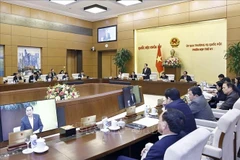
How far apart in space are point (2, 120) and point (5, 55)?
8461mm

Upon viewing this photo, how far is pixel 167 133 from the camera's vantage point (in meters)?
1.65

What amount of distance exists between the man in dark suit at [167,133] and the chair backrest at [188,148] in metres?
0.14

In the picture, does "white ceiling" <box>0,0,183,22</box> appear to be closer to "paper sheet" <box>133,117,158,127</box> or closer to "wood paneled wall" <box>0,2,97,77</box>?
"wood paneled wall" <box>0,2,97,77</box>

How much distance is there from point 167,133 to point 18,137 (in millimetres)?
1267

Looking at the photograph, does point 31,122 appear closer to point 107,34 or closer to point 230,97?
point 230,97

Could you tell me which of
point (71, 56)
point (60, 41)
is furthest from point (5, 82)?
point (71, 56)

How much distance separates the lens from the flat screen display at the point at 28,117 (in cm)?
189

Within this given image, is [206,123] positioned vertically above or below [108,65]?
below

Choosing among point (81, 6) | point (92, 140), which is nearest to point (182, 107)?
point (92, 140)

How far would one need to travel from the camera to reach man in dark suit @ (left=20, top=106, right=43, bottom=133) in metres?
1.96

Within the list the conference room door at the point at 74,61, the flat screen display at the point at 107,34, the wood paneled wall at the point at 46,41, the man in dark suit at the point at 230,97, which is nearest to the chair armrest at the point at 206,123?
the man in dark suit at the point at 230,97

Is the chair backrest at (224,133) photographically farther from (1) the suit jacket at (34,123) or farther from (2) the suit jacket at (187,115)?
(1) the suit jacket at (34,123)

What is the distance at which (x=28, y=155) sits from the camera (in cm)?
163

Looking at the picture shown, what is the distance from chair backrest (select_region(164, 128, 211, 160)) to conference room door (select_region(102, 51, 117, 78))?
37.2 feet
